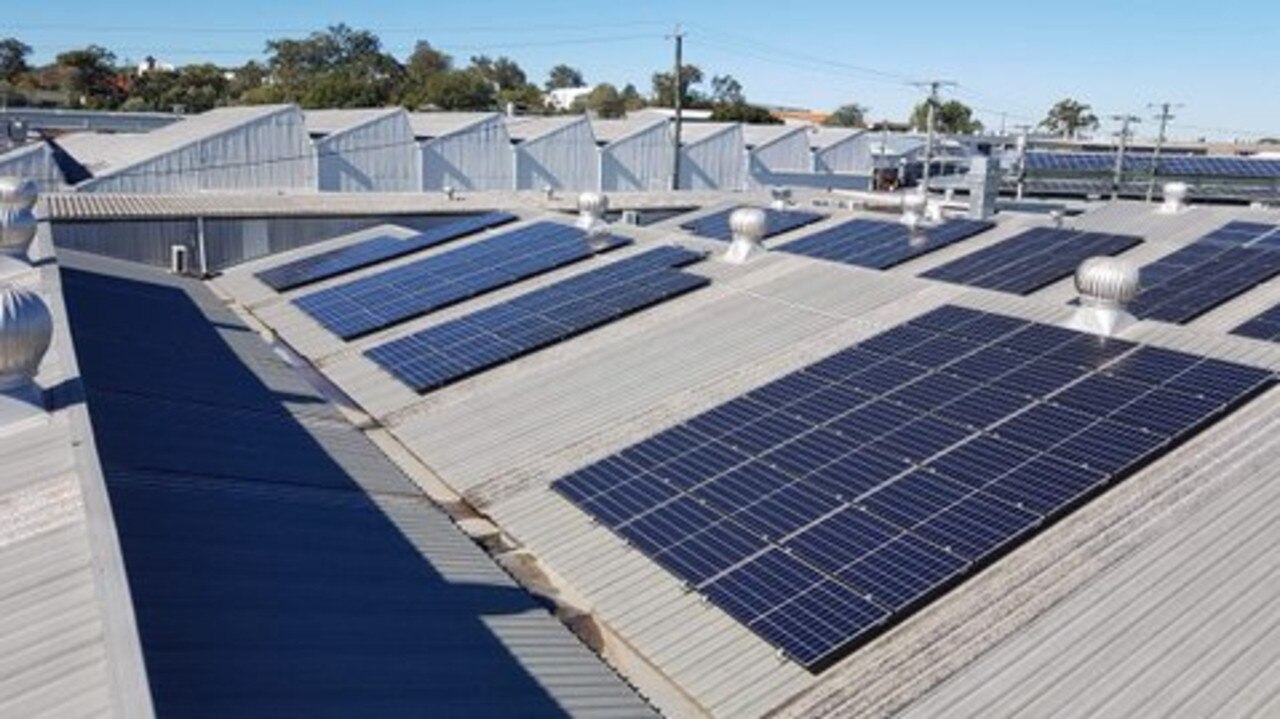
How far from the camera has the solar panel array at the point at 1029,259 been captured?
27.2m

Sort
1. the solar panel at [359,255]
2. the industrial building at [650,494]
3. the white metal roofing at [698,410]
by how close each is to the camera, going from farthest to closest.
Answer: the solar panel at [359,255], the white metal roofing at [698,410], the industrial building at [650,494]

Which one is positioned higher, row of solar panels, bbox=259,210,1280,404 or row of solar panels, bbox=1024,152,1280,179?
row of solar panels, bbox=259,210,1280,404

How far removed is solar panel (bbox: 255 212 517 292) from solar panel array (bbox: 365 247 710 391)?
8.54m

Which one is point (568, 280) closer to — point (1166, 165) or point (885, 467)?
point (885, 467)

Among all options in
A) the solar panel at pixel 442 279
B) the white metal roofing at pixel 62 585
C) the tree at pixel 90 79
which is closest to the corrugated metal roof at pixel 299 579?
the white metal roofing at pixel 62 585

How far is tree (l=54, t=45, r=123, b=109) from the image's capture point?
462 feet

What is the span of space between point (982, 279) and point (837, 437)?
44.2 ft

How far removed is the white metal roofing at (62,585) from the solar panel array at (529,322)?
8455 millimetres

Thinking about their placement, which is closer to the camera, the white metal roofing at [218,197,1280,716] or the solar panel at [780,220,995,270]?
the white metal roofing at [218,197,1280,716]

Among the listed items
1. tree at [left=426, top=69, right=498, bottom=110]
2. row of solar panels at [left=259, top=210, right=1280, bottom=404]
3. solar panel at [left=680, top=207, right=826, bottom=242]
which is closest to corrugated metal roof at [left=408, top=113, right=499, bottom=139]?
solar panel at [left=680, top=207, right=826, bottom=242]

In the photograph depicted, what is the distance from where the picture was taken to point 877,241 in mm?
33094

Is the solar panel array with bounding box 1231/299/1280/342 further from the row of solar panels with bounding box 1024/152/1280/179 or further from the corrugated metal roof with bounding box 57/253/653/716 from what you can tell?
the row of solar panels with bounding box 1024/152/1280/179

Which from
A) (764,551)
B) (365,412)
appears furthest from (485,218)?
(764,551)

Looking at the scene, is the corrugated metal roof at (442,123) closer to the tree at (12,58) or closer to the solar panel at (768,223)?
the solar panel at (768,223)
